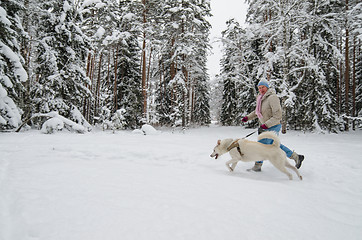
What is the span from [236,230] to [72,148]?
4851 mm

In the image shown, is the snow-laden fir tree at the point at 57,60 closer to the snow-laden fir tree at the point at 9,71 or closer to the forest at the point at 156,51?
the forest at the point at 156,51

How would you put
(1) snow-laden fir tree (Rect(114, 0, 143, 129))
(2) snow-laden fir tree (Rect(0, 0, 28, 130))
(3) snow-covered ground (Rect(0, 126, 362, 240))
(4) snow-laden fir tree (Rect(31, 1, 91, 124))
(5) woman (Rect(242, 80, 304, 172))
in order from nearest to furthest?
(3) snow-covered ground (Rect(0, 126, 362, 240)), (5) woman (Rect(242, 80, 304, 172)), (2) snow-laden fir tree (Rect(0, 0, 28, 130)), (4) snow-laden fir tree (Rect(31, 1, 91, 124)), (1) snow-laden fir tree (Rect(114, 0, 143, 129))

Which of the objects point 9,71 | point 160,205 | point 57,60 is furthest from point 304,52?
point 9,71

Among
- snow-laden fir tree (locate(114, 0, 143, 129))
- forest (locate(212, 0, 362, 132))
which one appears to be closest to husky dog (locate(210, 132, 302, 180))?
forest (locate(212, 0, 362, 132))

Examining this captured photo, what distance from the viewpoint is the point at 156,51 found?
640 inches

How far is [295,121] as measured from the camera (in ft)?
55.6

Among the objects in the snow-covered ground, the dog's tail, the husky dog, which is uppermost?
the dog's tail

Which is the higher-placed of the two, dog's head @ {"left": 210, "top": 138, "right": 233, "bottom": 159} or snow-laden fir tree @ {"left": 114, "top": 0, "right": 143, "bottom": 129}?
snow-laden fir tree @ {"left": 114, "top": 0, "right": 143, "bottom": 129}

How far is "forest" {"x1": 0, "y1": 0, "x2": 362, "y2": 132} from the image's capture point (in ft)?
33.3

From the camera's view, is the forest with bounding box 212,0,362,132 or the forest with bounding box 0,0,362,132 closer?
the forest with bounding box 0,0,362,132

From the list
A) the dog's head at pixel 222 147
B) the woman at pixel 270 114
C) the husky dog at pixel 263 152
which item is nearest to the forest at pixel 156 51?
the woman at pixel 270 114

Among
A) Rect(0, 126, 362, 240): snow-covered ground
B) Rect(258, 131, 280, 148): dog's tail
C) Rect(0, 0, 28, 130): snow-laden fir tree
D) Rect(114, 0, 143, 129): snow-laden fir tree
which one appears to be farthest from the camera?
Rect(114, 0, 143, 129): snow-laden fir tree

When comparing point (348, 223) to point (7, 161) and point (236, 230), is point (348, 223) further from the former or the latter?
point (7, 161)

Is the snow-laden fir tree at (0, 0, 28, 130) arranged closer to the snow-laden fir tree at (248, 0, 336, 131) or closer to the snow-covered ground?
the snow-covered ground
